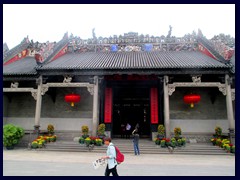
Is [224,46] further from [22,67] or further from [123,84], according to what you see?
[22,67]

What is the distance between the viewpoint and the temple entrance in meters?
15.0

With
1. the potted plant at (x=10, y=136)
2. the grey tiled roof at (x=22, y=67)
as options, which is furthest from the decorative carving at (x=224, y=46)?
the potted plant at (x=10, y=136)

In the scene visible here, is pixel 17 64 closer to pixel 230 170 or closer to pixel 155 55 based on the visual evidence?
pixel 155 55

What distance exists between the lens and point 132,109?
1595cm

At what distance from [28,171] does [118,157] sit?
2.99 meters

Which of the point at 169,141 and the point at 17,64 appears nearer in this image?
the point at 169,141

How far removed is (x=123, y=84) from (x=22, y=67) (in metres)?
7.12

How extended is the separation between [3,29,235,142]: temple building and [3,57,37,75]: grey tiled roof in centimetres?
7

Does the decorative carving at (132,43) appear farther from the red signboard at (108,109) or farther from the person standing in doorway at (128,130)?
the person standing in doorway at (128,130)

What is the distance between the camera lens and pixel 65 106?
14492 millimetres

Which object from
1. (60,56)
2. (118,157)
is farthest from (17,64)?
(118,157)

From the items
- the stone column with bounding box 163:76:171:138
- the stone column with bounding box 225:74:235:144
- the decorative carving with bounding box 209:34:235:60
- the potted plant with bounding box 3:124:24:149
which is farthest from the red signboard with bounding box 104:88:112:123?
the decorative carving with bounding box 209:34:235:60

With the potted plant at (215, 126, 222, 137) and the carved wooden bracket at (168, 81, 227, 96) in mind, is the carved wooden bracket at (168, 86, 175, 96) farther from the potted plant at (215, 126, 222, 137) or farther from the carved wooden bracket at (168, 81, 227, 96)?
the potted plant at (215, 126, 222, 137)

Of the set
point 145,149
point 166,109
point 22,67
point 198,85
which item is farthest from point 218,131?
point 22,67
